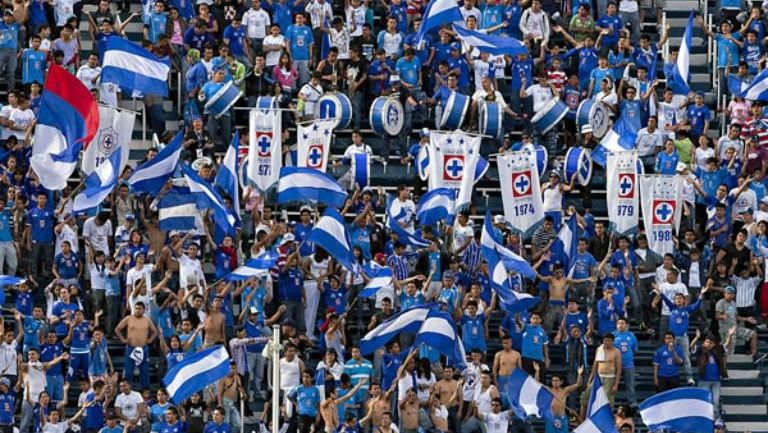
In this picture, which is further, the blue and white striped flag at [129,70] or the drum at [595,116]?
the drum at [595,116]

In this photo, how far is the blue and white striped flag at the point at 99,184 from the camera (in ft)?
154

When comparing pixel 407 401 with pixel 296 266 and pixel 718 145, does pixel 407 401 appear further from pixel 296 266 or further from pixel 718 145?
pixel 718 145

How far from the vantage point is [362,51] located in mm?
52906

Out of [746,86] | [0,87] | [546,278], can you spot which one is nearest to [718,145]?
[746,86]

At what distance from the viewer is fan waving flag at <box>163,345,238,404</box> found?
44375mm

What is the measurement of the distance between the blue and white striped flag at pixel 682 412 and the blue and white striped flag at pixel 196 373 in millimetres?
6254

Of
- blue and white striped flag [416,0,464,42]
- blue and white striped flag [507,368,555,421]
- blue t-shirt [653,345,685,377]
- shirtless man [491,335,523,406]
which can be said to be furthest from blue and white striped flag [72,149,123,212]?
blue t-shirt [653,345,685,377]

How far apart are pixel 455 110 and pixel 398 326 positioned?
238 inches

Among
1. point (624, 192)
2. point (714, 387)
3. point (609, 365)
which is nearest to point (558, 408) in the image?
point (609, 365)

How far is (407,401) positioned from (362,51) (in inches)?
352

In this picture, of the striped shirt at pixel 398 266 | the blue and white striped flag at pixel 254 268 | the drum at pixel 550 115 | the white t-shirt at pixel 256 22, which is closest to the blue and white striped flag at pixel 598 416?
the striped shirt at pixel 398 266

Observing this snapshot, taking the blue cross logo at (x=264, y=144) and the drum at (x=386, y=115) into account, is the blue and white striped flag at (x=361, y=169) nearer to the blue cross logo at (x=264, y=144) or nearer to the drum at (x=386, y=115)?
the drum at (x=386, y=115)

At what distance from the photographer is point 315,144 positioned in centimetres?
4953

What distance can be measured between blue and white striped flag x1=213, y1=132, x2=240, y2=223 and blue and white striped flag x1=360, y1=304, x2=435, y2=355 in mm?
3181
